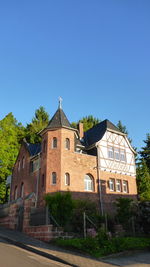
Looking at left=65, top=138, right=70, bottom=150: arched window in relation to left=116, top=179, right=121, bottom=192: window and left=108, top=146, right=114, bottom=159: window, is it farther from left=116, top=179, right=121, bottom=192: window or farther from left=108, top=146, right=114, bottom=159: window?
left=116, top=179, right=121, bottom=192: window

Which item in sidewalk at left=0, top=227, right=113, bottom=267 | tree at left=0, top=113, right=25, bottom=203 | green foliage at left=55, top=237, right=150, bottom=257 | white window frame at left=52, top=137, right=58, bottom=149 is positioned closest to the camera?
sidewalk at left=0, top=227, right=113, bottom=267

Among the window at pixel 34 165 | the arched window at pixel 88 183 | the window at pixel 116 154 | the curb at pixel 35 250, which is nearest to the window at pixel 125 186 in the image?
the window at pixel 116 154

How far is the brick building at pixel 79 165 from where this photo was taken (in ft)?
72.9

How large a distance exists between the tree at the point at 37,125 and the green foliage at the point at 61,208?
24.6 meters

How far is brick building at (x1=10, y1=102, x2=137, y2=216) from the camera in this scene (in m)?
22.2

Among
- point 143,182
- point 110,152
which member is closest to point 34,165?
point 110,152

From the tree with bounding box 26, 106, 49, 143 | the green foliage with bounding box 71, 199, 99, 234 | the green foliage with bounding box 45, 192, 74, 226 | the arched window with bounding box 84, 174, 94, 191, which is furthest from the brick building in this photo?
the tree with bounding box 26, 106, 49, 143

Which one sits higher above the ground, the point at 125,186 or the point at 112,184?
the point at 112,184

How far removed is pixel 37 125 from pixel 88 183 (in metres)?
21.3

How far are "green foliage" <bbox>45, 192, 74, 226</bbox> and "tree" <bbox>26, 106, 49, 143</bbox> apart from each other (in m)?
24.6

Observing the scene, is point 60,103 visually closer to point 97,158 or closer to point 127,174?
point 97,158

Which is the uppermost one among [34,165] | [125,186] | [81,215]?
[34,165]

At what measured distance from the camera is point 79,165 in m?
23.4

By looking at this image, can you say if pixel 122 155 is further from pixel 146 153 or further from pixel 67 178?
pixel 146 153
